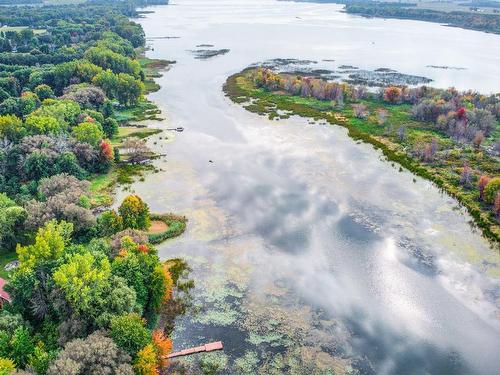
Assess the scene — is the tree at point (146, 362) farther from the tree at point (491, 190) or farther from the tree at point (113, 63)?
the tree at point (113, 63)

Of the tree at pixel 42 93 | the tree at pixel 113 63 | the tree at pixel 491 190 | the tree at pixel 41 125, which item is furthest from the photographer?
the tree at pixel 113 63

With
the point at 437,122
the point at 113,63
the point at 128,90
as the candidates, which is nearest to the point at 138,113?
the point at 128,90

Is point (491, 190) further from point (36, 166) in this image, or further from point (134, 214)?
point (36, 166)

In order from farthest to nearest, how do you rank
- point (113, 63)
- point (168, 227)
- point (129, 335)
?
point (113, 63)
point (168, 227)
point (129, 335)

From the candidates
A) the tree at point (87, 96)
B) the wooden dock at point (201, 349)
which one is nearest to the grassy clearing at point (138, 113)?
the tree at point (87, 96)

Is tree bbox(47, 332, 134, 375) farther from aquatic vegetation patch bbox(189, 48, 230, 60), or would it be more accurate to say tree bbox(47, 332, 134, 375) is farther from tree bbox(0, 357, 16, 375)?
aquatic vegetation patch bbox(189, 48, 230, 60)

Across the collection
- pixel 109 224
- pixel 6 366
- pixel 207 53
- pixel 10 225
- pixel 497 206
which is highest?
pixel 207 53

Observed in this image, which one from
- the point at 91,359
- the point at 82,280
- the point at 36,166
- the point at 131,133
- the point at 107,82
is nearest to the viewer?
the point at 91,359
